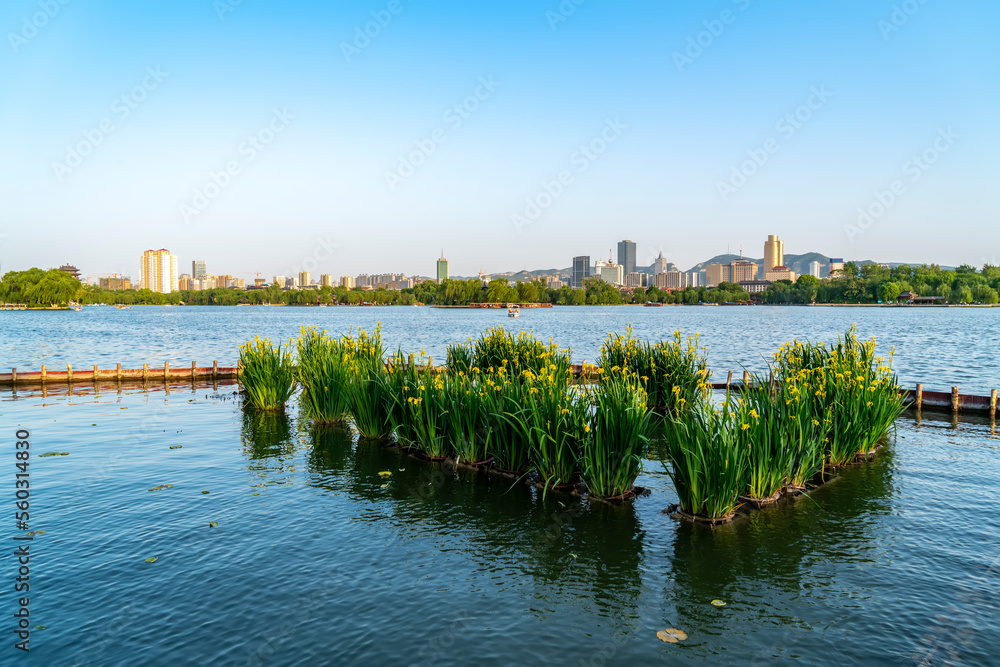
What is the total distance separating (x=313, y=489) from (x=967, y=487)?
1334cm

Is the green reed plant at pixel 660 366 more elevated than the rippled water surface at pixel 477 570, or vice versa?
the green reed plant at pixel 660 366

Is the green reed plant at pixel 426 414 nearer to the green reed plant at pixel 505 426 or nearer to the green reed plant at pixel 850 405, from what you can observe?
the green reed plant at pixel 505 426

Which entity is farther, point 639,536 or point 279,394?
point 279,394

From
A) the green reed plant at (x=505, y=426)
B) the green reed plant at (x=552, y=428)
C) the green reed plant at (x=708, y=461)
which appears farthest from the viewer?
the green reed plant at (x=505, y=426)

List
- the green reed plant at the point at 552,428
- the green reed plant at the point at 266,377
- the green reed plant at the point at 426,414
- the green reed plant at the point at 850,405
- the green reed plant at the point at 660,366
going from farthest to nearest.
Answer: the green reed plant at the point at 266,377 → the green reed plant at the point at 660,366 → the green reed plant at the point at 426,414 → the green reed plant at the point at 850,405 → the green reed plant at the point at 552,428

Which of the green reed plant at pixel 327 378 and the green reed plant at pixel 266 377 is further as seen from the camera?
the green reed plant at pixel 266 377

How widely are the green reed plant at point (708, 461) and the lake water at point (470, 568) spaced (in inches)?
20.3

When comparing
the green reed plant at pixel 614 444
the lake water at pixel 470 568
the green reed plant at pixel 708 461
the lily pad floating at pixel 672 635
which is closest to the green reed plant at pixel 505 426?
Answer: the lake water at pixel 470 568

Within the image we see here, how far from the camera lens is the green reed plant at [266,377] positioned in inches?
803

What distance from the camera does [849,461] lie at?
14.1 meters

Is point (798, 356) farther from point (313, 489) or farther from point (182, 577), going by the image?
point (182, 577)

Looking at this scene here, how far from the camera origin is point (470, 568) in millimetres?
8625

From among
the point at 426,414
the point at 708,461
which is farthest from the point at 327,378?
the point at 708,461

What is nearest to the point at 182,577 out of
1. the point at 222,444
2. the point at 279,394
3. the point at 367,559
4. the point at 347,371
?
the point at 367,559
